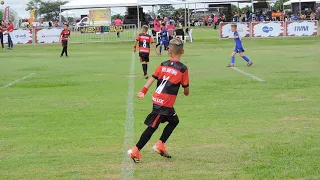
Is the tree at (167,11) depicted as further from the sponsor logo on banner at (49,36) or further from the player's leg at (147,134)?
the player's leg at (147,134)

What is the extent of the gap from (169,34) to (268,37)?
29.7 feet

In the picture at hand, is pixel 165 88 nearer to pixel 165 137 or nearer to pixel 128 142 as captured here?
pixel 165 137

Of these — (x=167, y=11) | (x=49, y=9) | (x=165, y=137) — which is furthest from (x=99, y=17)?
(x=49, y=9)

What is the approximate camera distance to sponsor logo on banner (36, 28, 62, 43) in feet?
139

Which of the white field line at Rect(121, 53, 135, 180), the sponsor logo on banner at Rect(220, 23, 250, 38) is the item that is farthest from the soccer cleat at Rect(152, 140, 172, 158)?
the sponsor logo on banner at Rect(220, 23, 250, 38)

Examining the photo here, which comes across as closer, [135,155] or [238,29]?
[135,155]

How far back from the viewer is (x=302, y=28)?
41.7 metres

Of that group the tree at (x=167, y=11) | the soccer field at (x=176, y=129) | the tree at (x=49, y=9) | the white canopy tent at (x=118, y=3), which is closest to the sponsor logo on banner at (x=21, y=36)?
the white canopy tent at (x=118, y=3)

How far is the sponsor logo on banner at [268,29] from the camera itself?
41344 millimetres

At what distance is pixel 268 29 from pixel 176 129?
109ft

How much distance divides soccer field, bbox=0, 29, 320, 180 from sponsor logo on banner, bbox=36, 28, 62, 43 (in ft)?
77.5

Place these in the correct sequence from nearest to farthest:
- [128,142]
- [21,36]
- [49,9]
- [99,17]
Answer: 1. [128,142]
2. [21,36]
3. [99,17]
4. [49,9]

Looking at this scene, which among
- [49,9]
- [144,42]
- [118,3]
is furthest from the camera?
[49,9]

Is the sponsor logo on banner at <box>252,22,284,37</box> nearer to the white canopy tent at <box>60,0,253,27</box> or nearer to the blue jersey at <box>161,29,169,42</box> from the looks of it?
the white canopy tent at <box>60,0,253,27</box>
